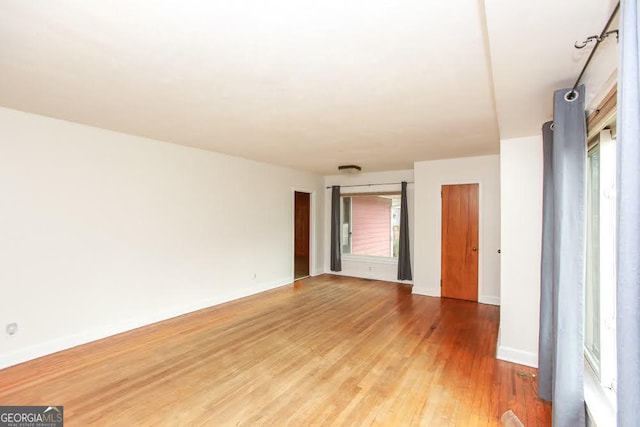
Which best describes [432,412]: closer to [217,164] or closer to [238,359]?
[238,359]

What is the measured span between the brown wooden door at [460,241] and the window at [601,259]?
3.13 metres

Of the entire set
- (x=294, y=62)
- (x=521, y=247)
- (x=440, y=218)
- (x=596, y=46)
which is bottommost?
(x=521, y=247)

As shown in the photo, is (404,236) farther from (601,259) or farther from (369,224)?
(601,259)

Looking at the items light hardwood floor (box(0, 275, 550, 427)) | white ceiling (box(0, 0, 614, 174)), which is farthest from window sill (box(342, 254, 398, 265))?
white ceiling (box(0, 0, 614, 174))

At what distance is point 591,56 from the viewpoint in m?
1.55

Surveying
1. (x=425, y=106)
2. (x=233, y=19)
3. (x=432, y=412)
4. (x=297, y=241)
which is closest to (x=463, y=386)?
(x=432, y=412)

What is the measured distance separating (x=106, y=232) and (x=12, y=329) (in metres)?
1.17

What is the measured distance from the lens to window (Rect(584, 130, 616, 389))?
1.87 meters

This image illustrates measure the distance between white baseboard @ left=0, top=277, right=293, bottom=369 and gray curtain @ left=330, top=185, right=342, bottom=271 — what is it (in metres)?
2.65

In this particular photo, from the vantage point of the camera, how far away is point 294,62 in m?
1.96

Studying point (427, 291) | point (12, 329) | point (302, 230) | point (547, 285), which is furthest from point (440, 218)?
point (12, 329)

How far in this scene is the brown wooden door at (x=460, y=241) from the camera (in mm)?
5266

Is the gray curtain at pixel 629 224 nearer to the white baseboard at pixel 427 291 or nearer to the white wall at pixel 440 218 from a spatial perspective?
the white wall at pixel 440 218

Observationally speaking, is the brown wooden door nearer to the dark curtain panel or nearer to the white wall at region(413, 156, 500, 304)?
the white wall at region(413, 156, 500, 304)
